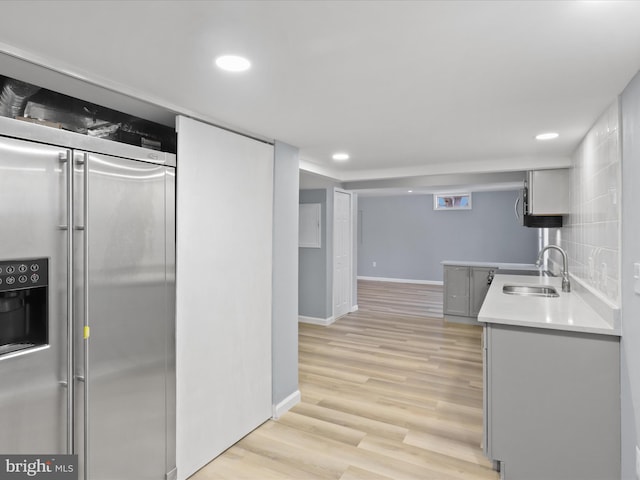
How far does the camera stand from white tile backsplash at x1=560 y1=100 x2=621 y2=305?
2.14 m

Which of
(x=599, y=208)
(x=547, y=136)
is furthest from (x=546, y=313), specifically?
(x=547, y=136)

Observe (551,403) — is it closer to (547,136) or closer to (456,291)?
(547,136)

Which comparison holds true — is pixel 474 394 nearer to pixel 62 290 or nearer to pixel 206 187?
pixel 206 187

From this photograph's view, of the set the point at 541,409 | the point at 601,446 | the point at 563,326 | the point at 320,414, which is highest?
the point at 563,326

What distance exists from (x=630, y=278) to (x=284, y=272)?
218 centimetres

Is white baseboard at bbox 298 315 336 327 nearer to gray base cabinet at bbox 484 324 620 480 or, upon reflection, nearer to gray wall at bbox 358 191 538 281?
gray base cabinet at bbox 484 324 620 480

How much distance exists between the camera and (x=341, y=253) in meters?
6.37

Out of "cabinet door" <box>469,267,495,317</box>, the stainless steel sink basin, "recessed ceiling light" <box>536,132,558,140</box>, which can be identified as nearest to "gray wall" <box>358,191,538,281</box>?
"cabinet door" <box>469,267,495,317</box>

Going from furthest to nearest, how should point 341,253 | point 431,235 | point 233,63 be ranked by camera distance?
point 431,235, point 341,253, point 233,63

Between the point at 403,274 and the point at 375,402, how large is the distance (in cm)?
713

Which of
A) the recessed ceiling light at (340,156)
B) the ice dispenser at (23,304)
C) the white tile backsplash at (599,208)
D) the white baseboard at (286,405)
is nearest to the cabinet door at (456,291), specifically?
the white tile backsplash at (599,208)

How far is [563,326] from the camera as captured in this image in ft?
7.11

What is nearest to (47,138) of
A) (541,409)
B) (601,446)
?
(541,409)

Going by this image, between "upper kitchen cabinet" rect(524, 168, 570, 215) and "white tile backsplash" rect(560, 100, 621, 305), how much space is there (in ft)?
1.37
